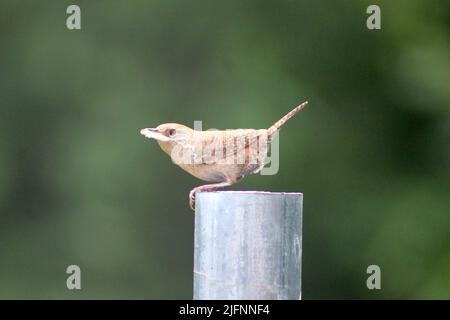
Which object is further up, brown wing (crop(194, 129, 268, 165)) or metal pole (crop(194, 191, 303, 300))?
brown wing (crop(194, 129, 268, 165))

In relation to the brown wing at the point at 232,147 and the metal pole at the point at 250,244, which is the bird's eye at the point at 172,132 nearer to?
the brown wing at the point at 232,147

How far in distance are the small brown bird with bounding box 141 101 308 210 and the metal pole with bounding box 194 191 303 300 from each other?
0.94 m

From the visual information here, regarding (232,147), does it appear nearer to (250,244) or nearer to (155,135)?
(155,135)

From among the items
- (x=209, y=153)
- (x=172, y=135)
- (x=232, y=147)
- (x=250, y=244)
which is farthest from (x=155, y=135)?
(x=250, y=244)

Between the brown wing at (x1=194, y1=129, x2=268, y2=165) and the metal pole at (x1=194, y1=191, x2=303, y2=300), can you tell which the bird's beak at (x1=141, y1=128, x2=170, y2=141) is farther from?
the metal pole at (x1=194, y1=191, x2=303, y2=300)

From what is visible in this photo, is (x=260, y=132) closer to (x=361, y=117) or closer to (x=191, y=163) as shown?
(x=191, y=163)

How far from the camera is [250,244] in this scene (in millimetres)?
3236

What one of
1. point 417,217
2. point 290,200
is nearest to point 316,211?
point 417,217

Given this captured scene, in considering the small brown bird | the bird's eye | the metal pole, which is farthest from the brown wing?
the metal pole

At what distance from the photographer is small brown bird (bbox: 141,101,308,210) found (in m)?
4.32

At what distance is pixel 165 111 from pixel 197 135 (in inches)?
138

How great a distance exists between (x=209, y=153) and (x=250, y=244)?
119cm

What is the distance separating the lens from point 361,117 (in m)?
7.61

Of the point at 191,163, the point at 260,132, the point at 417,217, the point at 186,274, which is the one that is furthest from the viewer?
the point at 186,274
